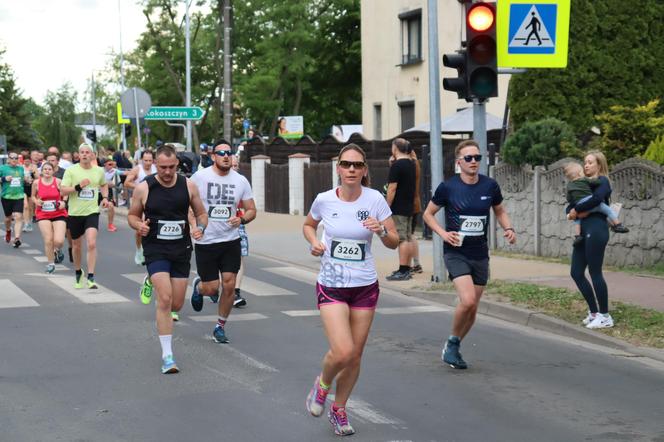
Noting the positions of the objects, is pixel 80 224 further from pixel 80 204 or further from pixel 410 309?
pixel 410 309

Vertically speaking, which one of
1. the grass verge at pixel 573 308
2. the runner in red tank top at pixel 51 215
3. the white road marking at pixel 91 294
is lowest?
the white road marking at pixel 91 294

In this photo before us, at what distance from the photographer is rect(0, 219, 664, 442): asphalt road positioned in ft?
22.2

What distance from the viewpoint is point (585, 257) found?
10.6 m

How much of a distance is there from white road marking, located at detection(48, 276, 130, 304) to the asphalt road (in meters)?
0.39

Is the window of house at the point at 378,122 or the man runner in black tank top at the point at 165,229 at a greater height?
the window of house at the point at 378,122

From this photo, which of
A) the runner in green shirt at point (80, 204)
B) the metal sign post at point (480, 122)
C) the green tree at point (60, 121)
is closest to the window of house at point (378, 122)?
the runner in green shirt at point (80, 204)

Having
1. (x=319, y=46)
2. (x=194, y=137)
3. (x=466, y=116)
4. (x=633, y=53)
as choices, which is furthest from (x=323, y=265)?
(x=194, y=137)

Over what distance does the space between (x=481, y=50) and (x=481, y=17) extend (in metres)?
0.37

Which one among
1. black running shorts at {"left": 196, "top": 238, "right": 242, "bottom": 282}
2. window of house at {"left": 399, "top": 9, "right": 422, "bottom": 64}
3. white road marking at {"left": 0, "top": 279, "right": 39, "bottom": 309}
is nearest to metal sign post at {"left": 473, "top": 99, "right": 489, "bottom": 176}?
black running shorts at {"left": 196, "top": 238, "right": 242, "bottom": 282}

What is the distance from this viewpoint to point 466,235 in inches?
351

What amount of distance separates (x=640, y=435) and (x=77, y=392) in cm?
384

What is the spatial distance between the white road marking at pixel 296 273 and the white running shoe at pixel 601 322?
5.41 meters

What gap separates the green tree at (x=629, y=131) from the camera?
1697cm

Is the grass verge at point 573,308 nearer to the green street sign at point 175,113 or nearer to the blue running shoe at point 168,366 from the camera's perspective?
the blue running shoe at point 168,366
